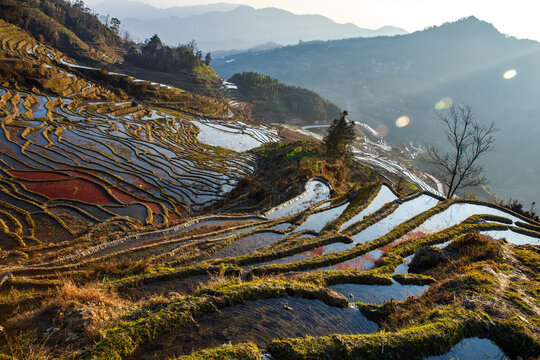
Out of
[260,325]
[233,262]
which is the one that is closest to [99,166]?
[233,262]

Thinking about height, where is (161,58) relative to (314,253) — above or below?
above

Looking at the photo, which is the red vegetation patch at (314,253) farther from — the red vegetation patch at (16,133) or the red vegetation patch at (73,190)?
the red vegetation patch at (16,133)

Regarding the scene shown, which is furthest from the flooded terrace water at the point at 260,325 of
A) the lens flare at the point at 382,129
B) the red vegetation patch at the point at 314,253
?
the lens flare at the point at 382,129

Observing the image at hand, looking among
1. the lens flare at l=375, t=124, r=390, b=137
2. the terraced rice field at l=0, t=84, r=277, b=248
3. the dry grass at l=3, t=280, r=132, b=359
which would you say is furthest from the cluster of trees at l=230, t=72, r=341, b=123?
the dry grass at l=3, t=280, r=132, b=359

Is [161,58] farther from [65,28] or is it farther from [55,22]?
[55,22]

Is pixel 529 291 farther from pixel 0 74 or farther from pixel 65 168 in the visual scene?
pixel 0 74

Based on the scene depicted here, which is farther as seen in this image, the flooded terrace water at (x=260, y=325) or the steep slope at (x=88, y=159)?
the steep slope at (x=88, y=159)

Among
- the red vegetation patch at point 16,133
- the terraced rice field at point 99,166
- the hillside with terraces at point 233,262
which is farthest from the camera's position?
the red vegetation patch at point 16,133

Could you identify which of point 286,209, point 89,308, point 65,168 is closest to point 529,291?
point 89,308
